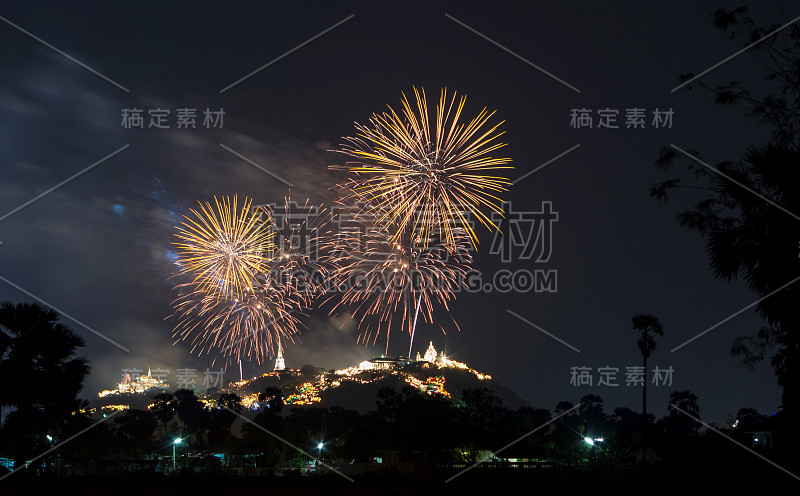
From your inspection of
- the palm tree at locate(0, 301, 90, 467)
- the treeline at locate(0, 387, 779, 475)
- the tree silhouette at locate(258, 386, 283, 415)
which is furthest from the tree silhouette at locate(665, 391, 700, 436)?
the palm tree at locate(0, 301, 90, 467)

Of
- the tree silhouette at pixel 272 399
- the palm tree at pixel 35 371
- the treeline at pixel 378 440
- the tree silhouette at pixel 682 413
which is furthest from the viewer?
the tree silhouette at pixel 682 413

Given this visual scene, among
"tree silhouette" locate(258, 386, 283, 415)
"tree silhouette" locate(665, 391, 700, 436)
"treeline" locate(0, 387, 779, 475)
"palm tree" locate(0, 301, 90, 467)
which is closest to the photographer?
"palm tree" locate(0, 301, 90, 467)

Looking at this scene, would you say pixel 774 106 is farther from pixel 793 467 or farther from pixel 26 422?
pixel 26 422

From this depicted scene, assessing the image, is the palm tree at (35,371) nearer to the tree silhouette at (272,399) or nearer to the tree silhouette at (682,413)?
the tree silhouette at (272,399)

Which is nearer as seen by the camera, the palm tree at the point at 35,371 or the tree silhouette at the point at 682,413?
the palm tree at the point at 35,371

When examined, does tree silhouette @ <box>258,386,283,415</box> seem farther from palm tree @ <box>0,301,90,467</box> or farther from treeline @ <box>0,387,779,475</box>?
palm tree @ <box>0,301,90,467</box>

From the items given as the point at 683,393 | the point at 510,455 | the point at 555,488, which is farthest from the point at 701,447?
the point at 683,393

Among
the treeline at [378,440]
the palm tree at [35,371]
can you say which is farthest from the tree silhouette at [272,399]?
the palm tree at [35,371]

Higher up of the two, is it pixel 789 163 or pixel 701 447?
pixel 789 163
